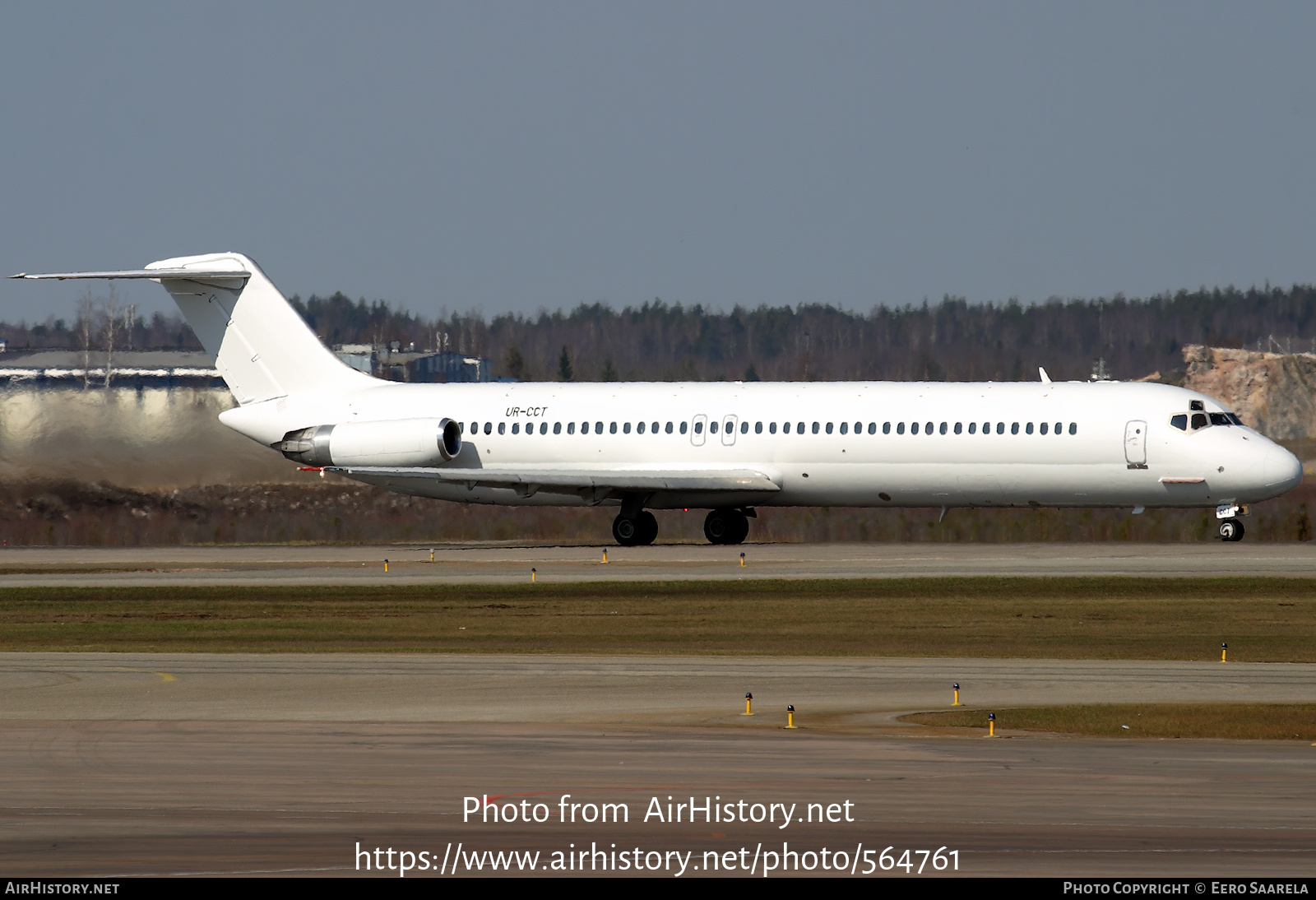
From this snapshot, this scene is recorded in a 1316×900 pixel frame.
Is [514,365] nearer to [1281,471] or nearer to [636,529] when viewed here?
[636,529]

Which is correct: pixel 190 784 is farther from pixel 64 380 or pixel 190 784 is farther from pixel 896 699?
pixel 64 380

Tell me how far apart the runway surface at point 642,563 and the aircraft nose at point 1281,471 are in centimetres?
144

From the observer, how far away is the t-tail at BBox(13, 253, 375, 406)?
48.3m

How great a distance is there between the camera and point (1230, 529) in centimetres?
4212

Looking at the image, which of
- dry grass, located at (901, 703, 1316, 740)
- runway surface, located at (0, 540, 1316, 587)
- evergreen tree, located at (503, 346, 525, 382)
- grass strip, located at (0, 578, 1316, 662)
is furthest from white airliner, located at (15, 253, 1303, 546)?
evergreen tree, located at (503, 346, 525, 382)

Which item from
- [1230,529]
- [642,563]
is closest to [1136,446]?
[1230,529]

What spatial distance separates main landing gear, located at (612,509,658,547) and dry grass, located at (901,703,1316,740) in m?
27.9

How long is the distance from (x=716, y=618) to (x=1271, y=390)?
97.7 m

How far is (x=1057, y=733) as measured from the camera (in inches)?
636

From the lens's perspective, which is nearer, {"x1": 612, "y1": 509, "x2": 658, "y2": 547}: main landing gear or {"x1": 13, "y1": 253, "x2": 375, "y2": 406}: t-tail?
{"x1": 612, "y1": 509, "x2": 658, "y2": 547}: main landing gear

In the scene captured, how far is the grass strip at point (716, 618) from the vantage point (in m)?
24.3

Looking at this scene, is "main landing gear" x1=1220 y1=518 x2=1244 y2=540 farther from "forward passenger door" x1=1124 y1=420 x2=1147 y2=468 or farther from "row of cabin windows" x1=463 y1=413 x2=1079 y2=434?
"forward passenger door" x1=1124 y1=420 x2=1147 y2=468

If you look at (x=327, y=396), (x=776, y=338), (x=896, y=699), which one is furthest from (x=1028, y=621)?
(x=776, y=338)

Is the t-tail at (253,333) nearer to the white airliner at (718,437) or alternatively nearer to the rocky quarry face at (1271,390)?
the white airliner at (718,437)
